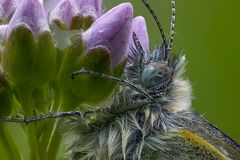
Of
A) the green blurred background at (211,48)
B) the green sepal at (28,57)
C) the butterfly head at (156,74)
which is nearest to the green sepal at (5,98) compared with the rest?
the green sepal at (28,57)

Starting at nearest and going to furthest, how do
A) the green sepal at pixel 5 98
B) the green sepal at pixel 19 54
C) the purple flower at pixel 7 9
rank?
the green sepal at pixel 19 54 < the green sepal at pixel 5 98 < the purple flower at pixel 7 9

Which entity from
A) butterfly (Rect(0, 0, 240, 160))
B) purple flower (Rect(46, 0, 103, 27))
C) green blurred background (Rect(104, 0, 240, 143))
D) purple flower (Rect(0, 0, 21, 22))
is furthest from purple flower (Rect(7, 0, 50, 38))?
green blurred background (Rect(104, 0, 240, 143))

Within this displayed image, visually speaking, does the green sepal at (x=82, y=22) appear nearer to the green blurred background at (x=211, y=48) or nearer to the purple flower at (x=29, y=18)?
the purple flower at (x=29, y=18)

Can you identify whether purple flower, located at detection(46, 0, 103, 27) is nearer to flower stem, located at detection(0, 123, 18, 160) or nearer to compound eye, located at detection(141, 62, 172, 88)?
compound eye, located at detection(141, 62, 172, 88)

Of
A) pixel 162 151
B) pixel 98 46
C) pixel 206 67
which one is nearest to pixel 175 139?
pixel 162 151

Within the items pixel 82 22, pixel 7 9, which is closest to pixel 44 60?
pixel 82 22

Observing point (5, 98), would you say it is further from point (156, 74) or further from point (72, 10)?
point (156, 74)

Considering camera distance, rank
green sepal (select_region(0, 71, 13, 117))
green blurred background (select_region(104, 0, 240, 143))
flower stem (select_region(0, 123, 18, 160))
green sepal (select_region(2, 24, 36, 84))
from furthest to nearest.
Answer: green blurred background (select_region(104, 0, 240, 143)) → flower stem (select_region(0, 123, 18, 160)) → green sepal (select_region(0, 71, 13, 117)) → green sepal (select_region(2, 24, 36, 84))
